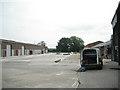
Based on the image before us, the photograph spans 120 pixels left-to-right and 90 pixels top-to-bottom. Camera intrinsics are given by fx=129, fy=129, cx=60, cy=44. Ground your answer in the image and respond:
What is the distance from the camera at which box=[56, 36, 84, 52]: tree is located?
370ft

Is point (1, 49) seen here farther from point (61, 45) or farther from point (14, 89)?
point (61, 45)

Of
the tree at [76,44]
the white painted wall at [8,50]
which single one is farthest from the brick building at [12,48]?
the tree at [76,44]

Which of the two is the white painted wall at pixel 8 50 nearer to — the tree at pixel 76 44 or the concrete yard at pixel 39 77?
the concrete yard at pixel 39 77

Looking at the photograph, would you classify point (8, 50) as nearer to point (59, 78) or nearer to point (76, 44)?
point (59, 78)

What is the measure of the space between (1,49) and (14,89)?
128ft

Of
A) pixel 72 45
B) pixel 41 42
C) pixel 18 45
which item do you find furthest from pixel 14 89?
pixel 41 42

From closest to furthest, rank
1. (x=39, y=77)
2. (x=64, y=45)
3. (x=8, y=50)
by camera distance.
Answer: (x=39, y=77), (x=8, y=50), (x=64, y=45)

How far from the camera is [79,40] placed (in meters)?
119

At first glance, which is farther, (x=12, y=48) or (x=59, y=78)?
(x=12, y=48)

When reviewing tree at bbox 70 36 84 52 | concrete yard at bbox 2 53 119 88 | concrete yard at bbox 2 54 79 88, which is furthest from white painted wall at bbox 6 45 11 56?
tree at bbox 70 36 84 52

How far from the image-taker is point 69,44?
11812cm

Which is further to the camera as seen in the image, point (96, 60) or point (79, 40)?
point (79, 40)

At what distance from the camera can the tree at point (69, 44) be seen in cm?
11269

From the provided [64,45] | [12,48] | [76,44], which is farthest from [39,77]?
[64,45]
